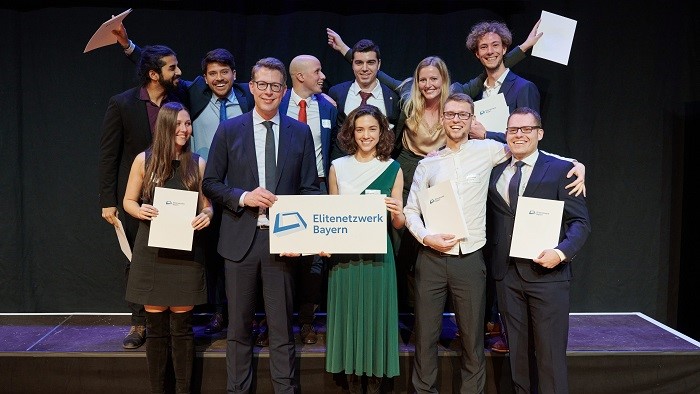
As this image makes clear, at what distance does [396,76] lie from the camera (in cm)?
439

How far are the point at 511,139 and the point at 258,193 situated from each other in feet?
3.98

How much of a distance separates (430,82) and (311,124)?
2.53 ft

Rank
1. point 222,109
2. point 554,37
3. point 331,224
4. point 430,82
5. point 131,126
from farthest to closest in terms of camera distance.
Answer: point 554,37
point 222,109
point 131,126
point 430,82
point 331,224

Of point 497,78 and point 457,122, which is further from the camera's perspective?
point 497,78

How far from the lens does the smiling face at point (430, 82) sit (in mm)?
3393

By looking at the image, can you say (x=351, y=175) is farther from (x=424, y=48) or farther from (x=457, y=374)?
(x=424, y=48)

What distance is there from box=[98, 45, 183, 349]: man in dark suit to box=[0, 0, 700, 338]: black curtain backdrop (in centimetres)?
89

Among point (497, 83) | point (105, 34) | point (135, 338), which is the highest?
point (105, 34)

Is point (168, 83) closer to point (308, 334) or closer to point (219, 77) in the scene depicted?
point (219, 77)

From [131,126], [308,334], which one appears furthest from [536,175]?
[131,126]

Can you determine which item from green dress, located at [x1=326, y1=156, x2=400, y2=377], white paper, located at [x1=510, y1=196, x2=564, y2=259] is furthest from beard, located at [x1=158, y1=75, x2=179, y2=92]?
white paper, located at [x1=510, y1=196, x2=564, y2=259]

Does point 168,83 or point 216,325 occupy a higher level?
point 168,83

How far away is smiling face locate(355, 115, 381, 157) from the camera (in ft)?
10.1

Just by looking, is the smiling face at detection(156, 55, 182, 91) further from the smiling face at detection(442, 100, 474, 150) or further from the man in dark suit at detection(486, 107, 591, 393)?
the man in dark suit at detection(486, 107, 591, 393)
